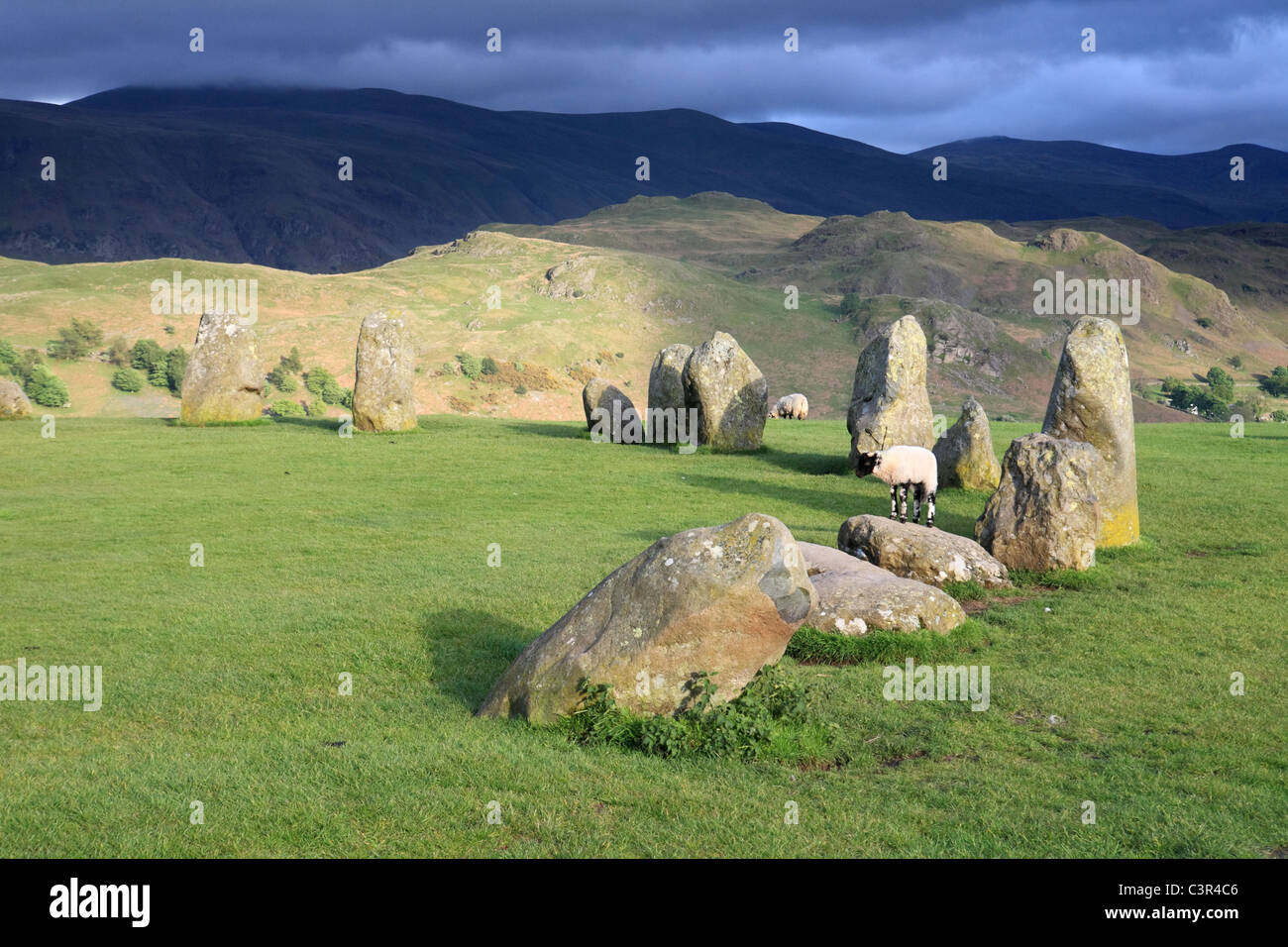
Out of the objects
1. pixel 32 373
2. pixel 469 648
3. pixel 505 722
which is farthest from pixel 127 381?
pixel 505 722

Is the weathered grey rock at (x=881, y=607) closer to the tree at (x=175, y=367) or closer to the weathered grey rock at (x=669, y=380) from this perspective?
the weathered grey rock at (x=669, y=380)

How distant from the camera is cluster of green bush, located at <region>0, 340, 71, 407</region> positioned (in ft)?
176

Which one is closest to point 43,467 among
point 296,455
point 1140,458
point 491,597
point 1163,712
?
point 296,455

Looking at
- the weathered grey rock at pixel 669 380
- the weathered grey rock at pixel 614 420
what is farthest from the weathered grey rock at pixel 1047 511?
the weathered grey rock at pixel 614 420

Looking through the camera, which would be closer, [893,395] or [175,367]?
[893,395]

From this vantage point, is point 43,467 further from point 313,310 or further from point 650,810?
point 313,310

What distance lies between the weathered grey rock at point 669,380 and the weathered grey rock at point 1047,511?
14.4 m

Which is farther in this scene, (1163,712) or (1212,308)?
(1212,308)

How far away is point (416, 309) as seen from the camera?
94.3 meters

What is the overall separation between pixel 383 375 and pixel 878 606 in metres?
21.7

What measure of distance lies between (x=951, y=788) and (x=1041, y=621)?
5043 mm

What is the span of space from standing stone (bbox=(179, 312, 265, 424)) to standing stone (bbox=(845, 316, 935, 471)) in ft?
58.2

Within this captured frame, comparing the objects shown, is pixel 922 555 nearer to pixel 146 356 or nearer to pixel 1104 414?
pixel 1104 414

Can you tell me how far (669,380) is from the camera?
1124 inches
